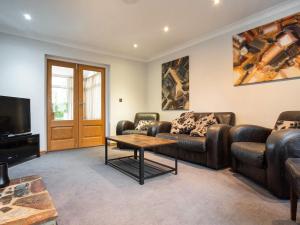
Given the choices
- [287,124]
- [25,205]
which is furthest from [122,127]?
[25,205]

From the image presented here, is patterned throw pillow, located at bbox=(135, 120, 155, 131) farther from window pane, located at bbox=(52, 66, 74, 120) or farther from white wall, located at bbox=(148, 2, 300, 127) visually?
window pane, located at bbox=(52, 66, 74, 120)

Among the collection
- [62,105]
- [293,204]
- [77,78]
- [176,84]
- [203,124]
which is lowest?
[293,204]

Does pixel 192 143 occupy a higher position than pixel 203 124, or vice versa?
pixel 203 124

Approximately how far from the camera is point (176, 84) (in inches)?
182

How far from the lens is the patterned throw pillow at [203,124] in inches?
125

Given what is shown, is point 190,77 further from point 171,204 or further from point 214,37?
point 171,204

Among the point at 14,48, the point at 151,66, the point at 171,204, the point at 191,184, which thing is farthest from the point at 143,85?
the point at 171,204

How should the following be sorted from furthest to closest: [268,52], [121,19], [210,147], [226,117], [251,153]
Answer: [226,117]
[121,19]
[268,52]
[210,147]
[251,153]

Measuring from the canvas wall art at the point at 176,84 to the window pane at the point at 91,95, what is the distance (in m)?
1.77

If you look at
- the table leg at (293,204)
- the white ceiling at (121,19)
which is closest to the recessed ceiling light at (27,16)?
the white ceiling at (121,19)

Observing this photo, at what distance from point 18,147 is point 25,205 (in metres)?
2.68

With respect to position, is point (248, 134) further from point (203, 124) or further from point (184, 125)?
point (184, 125)

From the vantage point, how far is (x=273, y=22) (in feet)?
9.34

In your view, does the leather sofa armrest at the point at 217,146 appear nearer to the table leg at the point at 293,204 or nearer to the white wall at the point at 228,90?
the white wall at the point at 228,90
